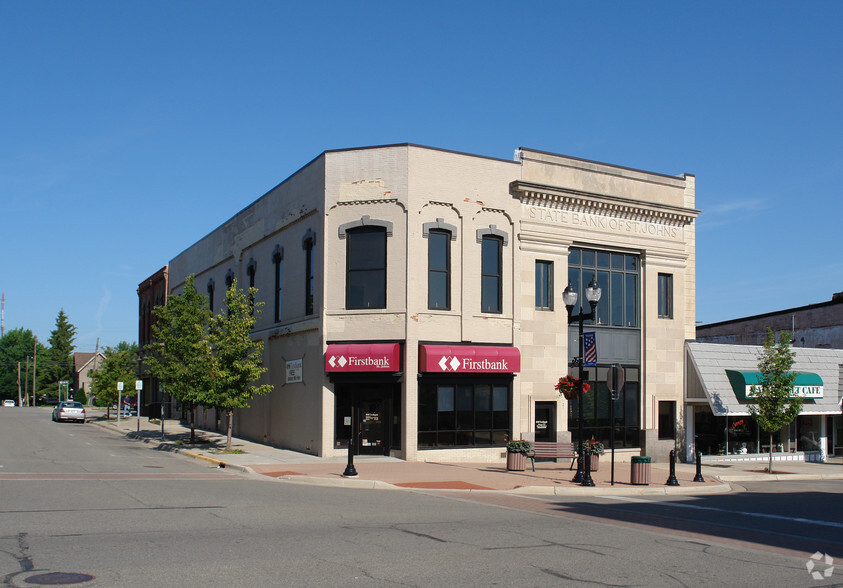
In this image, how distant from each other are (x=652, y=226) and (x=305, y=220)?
1365 cm

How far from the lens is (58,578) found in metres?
8.12

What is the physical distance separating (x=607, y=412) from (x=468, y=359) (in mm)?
6949

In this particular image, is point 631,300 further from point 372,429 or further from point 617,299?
point 372,429

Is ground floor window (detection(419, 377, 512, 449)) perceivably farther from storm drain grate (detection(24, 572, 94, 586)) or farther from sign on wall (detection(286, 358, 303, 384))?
storm drain grate (detection(24, 572, 94, 586))

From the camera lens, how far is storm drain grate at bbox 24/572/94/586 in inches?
312

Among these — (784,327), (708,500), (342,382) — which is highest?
(784,327)

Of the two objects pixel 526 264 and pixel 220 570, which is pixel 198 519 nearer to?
pixel 220 570

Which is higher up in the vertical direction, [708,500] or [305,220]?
[305,220]

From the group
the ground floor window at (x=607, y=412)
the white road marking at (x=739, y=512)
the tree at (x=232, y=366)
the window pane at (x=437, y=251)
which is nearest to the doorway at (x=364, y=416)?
the tree at (x=232, y=366)

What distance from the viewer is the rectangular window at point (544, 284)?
2802 centimetres

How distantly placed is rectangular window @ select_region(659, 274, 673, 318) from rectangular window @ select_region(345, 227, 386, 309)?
1203 cm

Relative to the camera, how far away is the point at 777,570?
32.4 feet

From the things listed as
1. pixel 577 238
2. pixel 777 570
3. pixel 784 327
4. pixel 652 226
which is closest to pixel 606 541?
Answer: pixel 777 570

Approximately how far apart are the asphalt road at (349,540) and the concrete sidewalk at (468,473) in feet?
4.50
